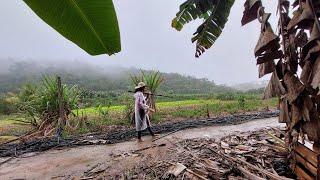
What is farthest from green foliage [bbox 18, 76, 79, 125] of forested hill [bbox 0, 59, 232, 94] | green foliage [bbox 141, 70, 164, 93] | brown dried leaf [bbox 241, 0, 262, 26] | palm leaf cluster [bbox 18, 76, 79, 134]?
forested hill [bbox 0, 59, 232, 94]

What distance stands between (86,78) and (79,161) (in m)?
56.3

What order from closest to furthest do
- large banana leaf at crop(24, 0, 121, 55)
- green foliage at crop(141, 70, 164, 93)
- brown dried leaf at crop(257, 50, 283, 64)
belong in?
large banana leaf at crop(24, 0, 121, 55) < brown dried leaf at crop(257, 50, 283, 64) < green foliage at crop(141, 70, 164, 93)

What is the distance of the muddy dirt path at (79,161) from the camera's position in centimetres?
532

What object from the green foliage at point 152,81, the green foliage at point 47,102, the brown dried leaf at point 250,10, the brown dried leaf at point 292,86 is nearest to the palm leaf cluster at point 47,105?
the green foliage at point 47,102

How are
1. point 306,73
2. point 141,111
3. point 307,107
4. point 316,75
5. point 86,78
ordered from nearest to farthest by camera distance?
point 316,75
point 306,73
point 307,107
point 141,111
point 86,78

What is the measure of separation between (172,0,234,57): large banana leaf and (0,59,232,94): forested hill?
21.6m

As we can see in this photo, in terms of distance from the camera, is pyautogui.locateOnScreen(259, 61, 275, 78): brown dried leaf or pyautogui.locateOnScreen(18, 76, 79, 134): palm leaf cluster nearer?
pyautogui.locateOnScreen(259, 61, 275, 78): brown dried leaf

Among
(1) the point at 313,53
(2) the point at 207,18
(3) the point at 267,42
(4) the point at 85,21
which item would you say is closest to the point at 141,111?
(2) the point at 207,18

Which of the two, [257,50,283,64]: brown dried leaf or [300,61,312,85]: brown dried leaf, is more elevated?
[257,50,283,64]: brown dried leaf

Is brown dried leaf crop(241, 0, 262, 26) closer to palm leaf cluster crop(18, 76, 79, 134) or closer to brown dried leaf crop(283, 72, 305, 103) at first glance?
brown dried leaf crop(283, 72, 305, 103)

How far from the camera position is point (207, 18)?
17.3ft

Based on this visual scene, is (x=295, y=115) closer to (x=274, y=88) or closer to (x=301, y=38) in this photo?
(x=274, y=88)

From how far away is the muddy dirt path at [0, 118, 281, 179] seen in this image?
5.32 m

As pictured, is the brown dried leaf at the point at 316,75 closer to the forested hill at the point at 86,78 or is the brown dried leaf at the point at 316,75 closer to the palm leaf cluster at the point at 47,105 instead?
the palm leaf cluster at the point at 47,105
